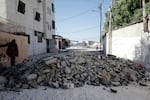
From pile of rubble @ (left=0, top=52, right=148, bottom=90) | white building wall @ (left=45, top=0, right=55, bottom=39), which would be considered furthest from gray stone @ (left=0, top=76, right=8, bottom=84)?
white building wall @ (left=45, top=0, right=55, bottom=39)

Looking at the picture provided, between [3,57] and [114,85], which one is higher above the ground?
[3,57]

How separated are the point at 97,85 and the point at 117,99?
184 cm

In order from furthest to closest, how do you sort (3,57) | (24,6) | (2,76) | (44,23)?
1. (44,23)
2. (24,6)
3. (3,57)
4. (2,76)

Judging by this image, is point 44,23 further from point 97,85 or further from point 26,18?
point 97,85

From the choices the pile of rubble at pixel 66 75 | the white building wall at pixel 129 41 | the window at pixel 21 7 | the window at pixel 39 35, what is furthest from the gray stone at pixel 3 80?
the window at pixel 39 35

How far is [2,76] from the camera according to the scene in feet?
32.8

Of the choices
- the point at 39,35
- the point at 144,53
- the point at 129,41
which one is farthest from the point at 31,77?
the point at 39,35

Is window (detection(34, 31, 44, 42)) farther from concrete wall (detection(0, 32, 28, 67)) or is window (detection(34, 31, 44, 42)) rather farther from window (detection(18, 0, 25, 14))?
concrete wall (detection(0, 32, 28, 67))

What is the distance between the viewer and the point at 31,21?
2634 centimetres

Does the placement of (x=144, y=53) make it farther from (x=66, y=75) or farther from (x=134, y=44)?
(x=66, y=75)

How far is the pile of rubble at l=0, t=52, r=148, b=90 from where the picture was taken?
9.15m

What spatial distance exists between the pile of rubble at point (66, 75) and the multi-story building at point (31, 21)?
8.13m

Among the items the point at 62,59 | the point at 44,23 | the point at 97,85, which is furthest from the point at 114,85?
the point at 44,23

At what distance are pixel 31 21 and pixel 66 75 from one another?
17877 millimetres
